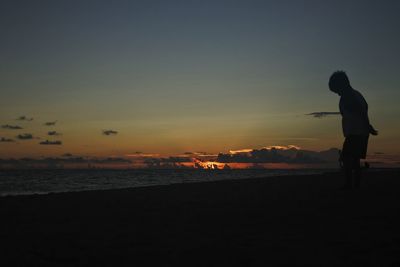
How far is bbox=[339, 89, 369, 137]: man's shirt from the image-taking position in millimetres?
9805

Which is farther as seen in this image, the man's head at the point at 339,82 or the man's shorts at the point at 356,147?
the man's head at the point at 339,82

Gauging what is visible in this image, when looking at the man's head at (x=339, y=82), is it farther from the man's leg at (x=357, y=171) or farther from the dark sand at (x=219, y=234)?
the dark sand at (x=219, y=234)

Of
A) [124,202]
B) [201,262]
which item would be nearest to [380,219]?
[201,262]

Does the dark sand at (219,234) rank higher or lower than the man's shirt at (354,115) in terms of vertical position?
lower

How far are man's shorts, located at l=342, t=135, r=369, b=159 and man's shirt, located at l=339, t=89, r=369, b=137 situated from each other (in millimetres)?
115

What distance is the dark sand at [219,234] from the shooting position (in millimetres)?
4465

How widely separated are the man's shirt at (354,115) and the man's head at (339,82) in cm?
29

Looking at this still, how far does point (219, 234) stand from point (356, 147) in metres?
5.29

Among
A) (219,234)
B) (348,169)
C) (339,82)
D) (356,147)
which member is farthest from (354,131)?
(219,234)

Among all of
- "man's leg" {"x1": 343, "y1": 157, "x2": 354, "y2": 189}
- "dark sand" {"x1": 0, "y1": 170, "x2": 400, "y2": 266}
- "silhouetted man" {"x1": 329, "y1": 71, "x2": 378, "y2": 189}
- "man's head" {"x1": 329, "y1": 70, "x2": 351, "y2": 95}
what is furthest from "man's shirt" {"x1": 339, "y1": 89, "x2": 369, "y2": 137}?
"dark sand" {"x1": 0, "y1": 170, "x2": 400, "y2": 266}

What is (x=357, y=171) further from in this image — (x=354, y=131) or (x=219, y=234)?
(x=219, y=234)

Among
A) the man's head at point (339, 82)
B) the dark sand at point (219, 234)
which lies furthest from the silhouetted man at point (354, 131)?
the dark sand at point (219, 234)

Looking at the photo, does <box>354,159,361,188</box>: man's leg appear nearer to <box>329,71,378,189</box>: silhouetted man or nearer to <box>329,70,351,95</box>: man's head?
<box>329,71,378,189</box>: silhouetted man

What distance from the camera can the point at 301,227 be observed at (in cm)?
588
